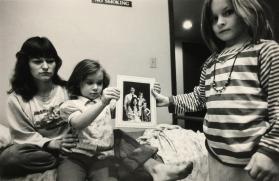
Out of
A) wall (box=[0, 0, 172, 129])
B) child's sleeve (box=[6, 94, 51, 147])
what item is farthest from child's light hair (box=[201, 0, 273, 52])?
child's sleeve (box=[6, 94, 51, 147])

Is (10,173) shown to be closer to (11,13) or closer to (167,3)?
(11,13)

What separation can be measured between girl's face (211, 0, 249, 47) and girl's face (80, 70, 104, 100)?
0.33 m

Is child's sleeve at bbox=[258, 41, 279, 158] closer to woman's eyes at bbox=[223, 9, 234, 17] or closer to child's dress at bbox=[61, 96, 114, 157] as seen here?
woman's eyes at bbox=[223, 9, 234, 17]

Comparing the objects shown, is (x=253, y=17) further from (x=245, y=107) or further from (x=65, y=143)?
(x=65, y=143)

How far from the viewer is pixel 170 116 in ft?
3.26

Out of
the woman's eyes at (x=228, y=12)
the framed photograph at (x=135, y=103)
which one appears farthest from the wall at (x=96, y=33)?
Answer: the woman's eyes at (x=228, y=12)

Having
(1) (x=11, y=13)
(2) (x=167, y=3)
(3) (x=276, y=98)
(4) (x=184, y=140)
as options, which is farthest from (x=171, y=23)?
(3) (x=276, y=98)

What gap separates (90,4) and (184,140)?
458mm

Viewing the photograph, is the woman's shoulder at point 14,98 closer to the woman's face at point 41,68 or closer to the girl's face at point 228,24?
the woman's face at point 41,68

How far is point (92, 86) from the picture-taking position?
0.72 metres

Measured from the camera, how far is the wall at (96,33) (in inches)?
28.0

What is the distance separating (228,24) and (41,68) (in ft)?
1.44

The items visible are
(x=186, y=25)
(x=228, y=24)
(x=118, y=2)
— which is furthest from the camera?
(x=186, y=25)

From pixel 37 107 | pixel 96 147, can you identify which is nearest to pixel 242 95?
pixel 96 147
